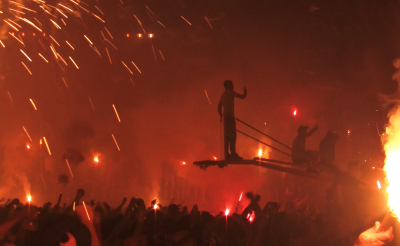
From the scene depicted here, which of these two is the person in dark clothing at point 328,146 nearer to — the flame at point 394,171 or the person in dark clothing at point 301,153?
the person in dark clothing at point 301,153

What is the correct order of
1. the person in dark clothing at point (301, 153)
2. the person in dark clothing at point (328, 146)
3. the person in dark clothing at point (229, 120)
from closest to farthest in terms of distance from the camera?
1. the person in dark clothing at point (229, 120)
2. the person in dark clothing at point (301, 153)
3. the person in dark clothing at point (328, 146)

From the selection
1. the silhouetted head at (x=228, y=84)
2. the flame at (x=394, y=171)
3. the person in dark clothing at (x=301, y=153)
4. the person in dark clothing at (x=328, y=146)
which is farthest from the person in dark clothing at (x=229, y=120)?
the flame at (x=394, y=171)

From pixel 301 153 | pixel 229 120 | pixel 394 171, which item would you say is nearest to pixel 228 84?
pixel 229 120

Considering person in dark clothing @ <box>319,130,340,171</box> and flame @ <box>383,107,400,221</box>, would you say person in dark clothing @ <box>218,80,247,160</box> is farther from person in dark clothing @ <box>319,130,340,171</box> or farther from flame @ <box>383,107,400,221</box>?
flame @ <box>383,107,400,221</box>

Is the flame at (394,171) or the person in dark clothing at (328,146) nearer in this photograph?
the flame at (394,171)

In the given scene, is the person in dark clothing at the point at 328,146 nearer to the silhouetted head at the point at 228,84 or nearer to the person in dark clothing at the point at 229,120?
the person in dark clothing at the point at 229,120

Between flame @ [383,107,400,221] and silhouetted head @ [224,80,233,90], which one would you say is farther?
silhouetted head @ [224,80,233,90]

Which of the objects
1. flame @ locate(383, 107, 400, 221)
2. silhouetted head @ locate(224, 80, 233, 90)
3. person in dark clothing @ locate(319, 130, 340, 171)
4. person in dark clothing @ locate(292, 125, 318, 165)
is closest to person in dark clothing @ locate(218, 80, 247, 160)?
silhouetted head @ locate(224, 80, 233, 90)

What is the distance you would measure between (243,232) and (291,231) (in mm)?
→ 930

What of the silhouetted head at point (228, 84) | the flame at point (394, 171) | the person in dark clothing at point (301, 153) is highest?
the silhouetted head at point (228, 84)

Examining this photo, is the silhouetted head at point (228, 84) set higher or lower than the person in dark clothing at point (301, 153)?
higher

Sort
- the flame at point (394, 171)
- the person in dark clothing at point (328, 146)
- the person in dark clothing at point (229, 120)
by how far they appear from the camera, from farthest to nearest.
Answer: the person in dark clothing at point (328, 146) < the person in dark clothing at point (229, 120) < the flame at point (394, 171)

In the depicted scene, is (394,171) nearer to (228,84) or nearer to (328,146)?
(328,146)

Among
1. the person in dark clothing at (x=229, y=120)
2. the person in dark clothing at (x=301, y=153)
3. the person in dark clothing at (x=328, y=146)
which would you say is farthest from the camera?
the person in dark clothing at (x=328, y=146)
